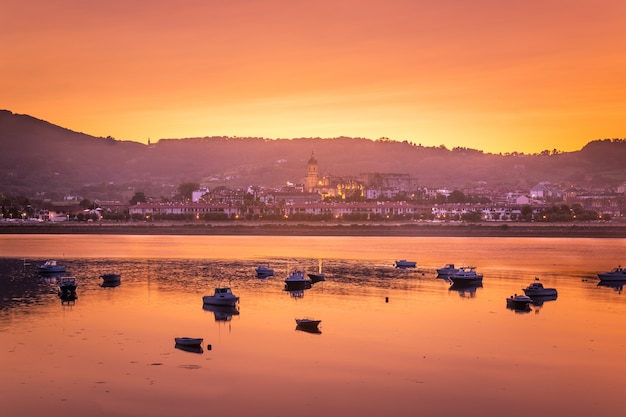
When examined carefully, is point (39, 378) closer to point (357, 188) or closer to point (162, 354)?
point (162, 354)

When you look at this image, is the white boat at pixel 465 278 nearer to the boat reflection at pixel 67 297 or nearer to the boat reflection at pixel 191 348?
the boat reflection at pixel 67 297

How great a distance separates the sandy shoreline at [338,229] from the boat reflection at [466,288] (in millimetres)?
59746

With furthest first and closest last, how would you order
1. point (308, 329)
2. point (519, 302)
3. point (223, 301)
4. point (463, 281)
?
1. point (463, 281)
2. point (519, 302)
3. point (223, 301)
4. point (308, 329)

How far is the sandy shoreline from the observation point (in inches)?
4186

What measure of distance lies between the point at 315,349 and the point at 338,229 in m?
83.3

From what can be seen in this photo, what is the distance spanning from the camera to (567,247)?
8262 cm

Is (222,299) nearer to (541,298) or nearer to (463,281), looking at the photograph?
(541,298)

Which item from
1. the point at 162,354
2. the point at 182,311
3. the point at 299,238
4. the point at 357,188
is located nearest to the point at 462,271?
the point at 182,311

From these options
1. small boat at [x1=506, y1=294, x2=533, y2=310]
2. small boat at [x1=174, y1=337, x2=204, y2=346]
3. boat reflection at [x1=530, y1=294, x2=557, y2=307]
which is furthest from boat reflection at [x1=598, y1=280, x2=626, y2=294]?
small boat at [x1=174, y1=337, x2=204, y2=346]

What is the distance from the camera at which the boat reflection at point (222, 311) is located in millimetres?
32781

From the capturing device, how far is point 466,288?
143ft

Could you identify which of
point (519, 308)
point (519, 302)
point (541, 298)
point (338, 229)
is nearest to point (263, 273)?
point (541, 298)

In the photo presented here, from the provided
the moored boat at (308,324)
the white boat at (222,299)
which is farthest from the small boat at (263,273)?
the moored boat at (308,324)

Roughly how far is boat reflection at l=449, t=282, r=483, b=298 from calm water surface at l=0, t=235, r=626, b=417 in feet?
0.45
